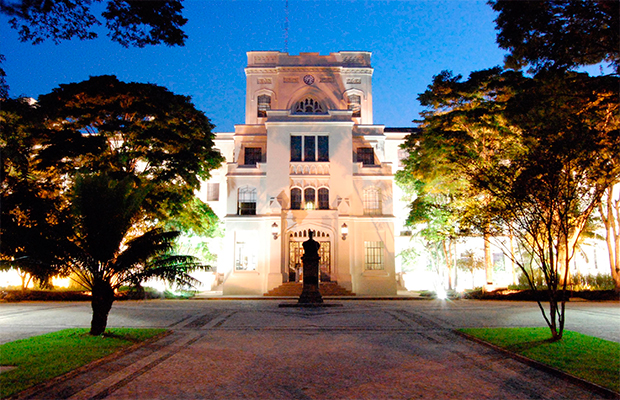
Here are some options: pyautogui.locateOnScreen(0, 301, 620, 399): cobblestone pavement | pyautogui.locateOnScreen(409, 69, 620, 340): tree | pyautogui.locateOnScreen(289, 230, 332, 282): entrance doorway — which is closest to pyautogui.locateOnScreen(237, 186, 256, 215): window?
pyautogui.locateOnScreen(289, 230, 332, 282): entrance doorway

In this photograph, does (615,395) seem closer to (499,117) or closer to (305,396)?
(305,396)

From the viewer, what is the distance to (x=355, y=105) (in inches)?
1321

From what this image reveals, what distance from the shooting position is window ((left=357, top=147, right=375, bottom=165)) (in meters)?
31.9

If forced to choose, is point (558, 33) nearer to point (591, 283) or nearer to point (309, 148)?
point (591, 283)

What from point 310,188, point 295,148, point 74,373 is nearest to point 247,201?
point 310,188

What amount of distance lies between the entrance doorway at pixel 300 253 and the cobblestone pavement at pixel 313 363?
13.8 metres

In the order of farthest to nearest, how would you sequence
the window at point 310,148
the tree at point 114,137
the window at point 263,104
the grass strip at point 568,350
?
the window at point 263,104 < the window at point 310,148 < the tree at point 114,137 < the grass strip at point 568,350

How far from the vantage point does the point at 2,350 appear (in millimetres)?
8570

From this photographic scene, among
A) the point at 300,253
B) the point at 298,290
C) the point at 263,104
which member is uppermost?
the point at 263,104

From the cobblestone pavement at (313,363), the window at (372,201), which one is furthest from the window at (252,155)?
the cobblestone pavement at (313,363)

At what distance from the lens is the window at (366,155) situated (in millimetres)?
31938

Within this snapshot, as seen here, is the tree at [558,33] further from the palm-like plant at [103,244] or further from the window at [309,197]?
the window at [309,197]

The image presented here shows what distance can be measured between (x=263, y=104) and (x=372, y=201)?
39.4 feet

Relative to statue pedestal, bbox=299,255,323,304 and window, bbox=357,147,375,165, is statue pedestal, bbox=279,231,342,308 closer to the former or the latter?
statue pedestal, bbox=299,255,323,304
